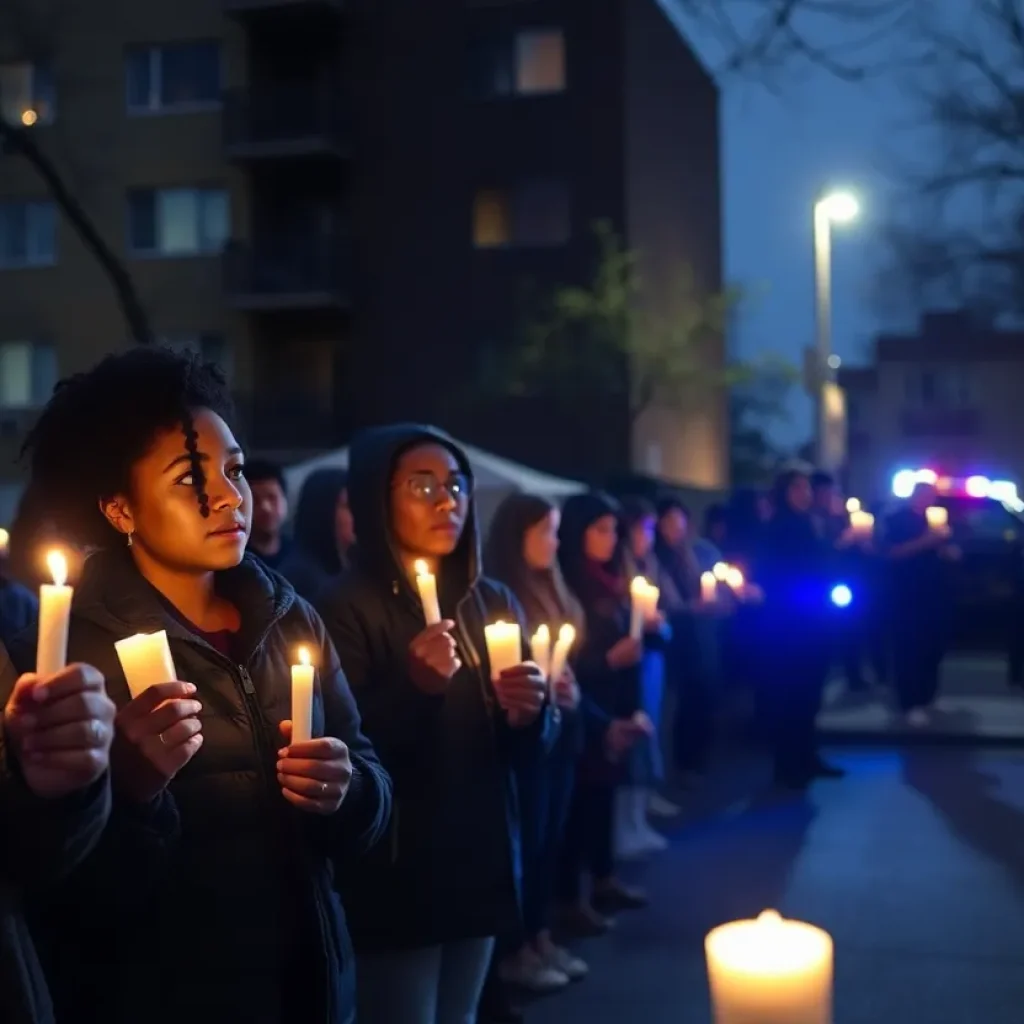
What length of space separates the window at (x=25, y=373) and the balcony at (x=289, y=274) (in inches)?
166

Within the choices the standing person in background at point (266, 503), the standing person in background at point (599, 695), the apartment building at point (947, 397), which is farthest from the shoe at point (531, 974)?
the apartment building at point (947, 397)

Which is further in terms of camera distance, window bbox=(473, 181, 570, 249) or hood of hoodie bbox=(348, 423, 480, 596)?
window bbox=(473, 181, 570, 249)

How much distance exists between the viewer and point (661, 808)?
885 centimetres

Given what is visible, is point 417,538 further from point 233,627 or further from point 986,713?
point 986,713

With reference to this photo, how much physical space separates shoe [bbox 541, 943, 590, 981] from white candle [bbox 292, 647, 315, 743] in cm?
385

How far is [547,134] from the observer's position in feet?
84.3

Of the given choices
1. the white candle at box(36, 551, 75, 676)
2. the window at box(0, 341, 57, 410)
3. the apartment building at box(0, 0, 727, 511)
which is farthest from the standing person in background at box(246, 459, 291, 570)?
the window at box(0, 341, 57, 410)

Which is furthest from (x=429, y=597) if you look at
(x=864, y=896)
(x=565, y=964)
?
(x=864, y=896)

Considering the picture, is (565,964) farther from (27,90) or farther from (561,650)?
(27,90)

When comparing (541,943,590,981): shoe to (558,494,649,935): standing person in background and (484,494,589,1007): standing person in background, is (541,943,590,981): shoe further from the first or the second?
(558,494,649,935): standing person in background

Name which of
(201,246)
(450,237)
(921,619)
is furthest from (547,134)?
(921,619)

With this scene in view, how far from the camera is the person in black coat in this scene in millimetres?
1665

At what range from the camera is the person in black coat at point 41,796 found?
5.46 ft

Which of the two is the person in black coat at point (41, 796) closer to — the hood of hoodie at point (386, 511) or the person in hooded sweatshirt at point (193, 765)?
the person in hooded sweatshirt at point (193, 765)
